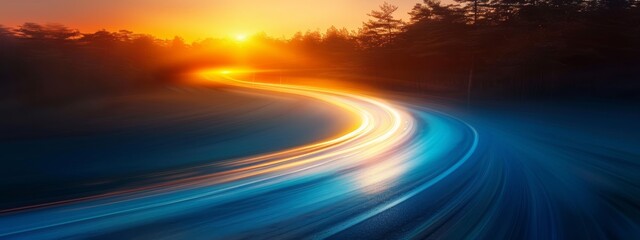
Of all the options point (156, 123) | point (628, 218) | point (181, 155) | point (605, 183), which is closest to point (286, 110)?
point (156, 123)

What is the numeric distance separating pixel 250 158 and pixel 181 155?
5.11 feet

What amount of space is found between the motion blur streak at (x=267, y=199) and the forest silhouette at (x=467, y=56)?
47.8 feet

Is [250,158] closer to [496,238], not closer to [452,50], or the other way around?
[496,238]

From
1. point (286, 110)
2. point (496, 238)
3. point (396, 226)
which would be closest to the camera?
point (496, 238)

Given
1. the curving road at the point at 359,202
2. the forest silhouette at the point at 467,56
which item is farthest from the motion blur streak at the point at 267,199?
the forest silhouette at the point at 467,56

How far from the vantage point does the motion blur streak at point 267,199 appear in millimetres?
5051

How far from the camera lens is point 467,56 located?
4138cm

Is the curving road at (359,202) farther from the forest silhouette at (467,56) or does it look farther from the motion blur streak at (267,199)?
the forest silhouette at (467,56)

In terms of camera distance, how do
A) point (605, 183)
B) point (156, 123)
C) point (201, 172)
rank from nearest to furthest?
point (605, 183), point (201, 172), point (156, 123)

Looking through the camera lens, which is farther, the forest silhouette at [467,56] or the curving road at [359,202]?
the forest silhouette at [467,56]

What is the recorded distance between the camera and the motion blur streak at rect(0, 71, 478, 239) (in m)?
5.05

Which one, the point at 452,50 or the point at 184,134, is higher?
the point at 452,50

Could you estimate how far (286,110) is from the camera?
68.7 ft

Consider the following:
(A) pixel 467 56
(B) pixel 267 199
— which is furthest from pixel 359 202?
(A) pixel 467 56
